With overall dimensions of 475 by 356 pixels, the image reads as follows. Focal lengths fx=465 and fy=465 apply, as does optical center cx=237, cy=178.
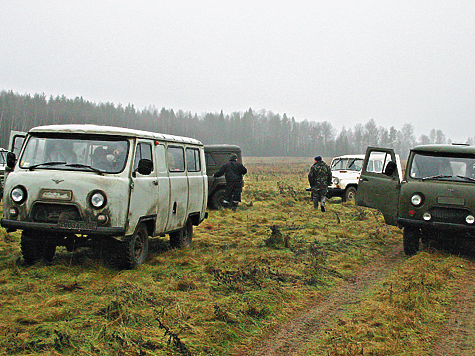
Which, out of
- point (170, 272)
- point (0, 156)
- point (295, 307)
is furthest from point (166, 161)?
point (0, 156)

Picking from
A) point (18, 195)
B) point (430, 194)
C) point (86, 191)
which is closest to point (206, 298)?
point (86, 191)

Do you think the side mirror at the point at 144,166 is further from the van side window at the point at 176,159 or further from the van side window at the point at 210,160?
the van side window at the point at 210,160

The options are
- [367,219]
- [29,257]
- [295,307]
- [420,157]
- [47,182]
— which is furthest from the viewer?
[367,219]

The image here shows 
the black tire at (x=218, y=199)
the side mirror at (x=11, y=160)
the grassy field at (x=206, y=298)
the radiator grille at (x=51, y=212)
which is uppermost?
the side mirror at (x=11, y=160)

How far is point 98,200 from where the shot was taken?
6.77m

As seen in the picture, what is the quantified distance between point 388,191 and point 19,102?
102 m

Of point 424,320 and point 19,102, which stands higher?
→ point 19,102

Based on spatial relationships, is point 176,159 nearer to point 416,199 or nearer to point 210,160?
point 416,199

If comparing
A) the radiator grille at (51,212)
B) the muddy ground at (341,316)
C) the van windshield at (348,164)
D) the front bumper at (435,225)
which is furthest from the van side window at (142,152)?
the van windshield at (348,164)

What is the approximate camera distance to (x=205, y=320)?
5301 mm

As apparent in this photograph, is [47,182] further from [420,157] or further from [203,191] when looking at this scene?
[420,157]

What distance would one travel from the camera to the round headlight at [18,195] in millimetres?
6879

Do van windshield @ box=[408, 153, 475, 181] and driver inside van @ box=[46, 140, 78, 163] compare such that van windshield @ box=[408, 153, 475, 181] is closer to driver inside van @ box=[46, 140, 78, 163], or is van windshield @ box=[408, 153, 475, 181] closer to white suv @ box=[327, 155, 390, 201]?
driver inside van @ box=[46, 140, 78, 163]

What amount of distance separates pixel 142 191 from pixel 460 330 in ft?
15.8
